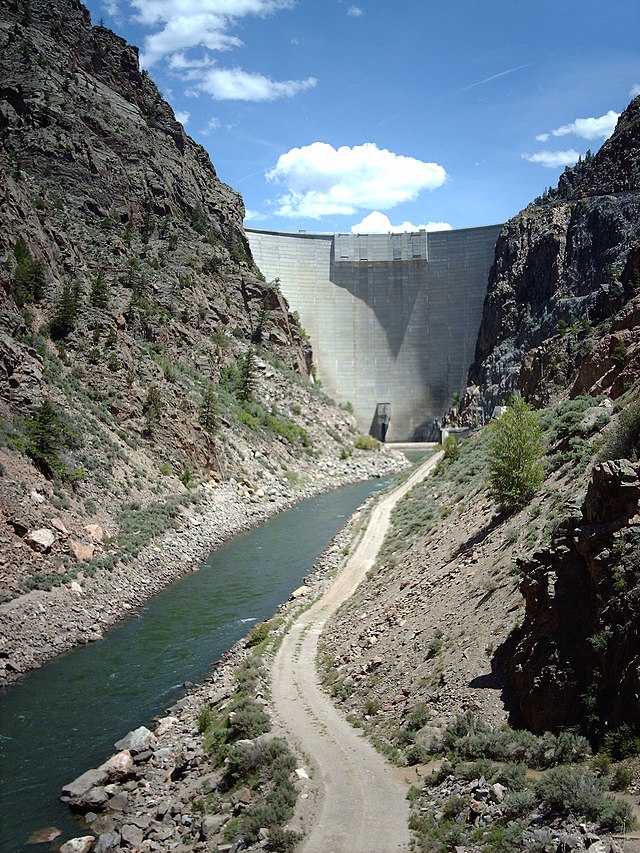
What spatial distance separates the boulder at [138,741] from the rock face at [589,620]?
30.5 ft

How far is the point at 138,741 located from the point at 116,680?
5.09 metres

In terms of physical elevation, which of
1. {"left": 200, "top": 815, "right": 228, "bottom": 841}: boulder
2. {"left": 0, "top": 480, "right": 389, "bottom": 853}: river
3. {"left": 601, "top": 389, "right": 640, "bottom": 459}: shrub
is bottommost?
{"left": 0, "top": 480, "right": 389, "bottom": 853}: river

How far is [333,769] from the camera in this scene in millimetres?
14898

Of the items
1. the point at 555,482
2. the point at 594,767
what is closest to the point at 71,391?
the point at 555,482

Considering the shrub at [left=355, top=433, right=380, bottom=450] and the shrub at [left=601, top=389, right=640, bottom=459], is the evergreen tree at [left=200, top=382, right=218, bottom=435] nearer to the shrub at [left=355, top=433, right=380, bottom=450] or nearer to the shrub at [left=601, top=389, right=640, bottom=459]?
the shrub at [left=355, top=433, right=380, bottom=450]

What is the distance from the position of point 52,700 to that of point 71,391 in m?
23.3

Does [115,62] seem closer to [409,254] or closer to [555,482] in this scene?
[409,254]

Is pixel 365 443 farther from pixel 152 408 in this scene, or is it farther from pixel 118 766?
pixel 118 766

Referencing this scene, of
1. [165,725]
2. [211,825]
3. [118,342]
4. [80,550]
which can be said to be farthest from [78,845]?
[118,342]

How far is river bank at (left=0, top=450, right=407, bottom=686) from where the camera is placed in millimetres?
24547

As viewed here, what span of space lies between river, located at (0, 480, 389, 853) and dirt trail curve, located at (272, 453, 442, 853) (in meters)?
3.52

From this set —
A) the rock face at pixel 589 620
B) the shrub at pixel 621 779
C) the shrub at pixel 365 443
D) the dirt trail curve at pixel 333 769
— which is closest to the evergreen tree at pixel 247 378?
the shrub at pixel 365 443

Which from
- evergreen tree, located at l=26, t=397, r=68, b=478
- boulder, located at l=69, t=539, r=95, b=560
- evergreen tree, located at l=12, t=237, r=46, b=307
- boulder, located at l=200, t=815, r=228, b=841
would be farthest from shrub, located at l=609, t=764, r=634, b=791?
evergreen tree, located at l=12, t=237, r=46, b=307

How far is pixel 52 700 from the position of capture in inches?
854
